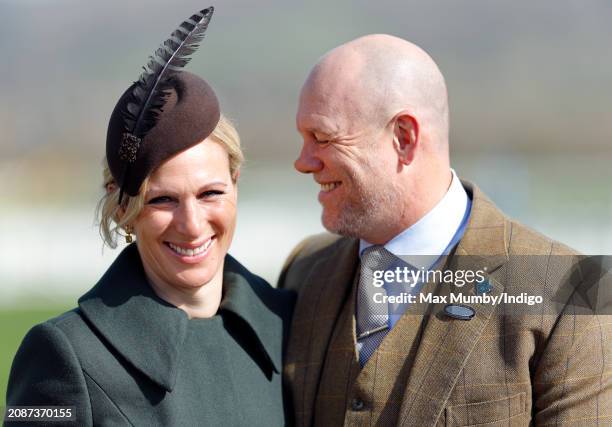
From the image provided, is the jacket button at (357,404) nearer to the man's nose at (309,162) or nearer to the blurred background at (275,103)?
the man's nose at (309,162)

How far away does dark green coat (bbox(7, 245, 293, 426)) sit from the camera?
9.16 feet

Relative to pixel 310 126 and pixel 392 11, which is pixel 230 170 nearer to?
pixel 310 126

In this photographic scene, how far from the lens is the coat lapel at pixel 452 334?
2941 millimetres

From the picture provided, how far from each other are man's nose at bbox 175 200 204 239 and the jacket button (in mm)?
743

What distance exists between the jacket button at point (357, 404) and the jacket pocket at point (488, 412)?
0.92 ft

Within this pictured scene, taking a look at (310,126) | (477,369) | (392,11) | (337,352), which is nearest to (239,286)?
(337,352)

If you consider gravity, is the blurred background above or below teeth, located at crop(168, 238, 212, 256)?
above

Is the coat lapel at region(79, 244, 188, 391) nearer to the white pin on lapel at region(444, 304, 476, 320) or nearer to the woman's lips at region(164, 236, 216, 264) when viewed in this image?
the woman's lips at region(164, 236, 216, 264)

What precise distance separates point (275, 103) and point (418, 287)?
1856cm

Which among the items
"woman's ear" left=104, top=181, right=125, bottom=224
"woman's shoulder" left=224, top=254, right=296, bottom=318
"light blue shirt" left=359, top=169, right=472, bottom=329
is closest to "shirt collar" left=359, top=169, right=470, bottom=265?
"light blue shirt" left=359, top=169, right=472, bottom=329

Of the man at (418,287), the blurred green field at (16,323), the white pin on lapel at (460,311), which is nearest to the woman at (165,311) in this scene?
the man at (418,287)

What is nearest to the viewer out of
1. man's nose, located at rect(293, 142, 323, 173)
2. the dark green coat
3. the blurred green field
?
the dark green coat

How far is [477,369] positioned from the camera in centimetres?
296

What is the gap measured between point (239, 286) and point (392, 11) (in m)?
21.7
